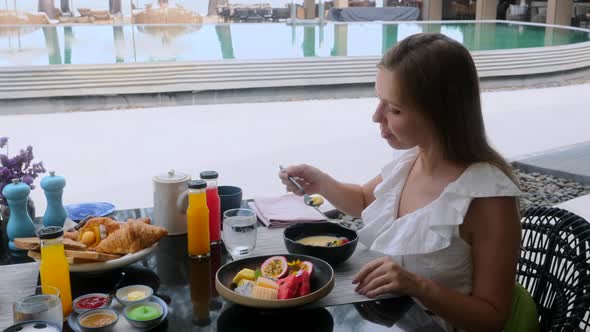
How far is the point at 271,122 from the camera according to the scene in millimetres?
6277

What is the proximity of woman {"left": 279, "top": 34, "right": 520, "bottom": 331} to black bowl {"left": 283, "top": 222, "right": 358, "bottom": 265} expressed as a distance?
75mm

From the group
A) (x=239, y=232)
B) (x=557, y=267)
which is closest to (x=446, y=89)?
(x=557, y=267)

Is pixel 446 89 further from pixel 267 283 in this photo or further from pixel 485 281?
pixel 267 283

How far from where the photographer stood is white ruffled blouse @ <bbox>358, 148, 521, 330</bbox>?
119 centimetres

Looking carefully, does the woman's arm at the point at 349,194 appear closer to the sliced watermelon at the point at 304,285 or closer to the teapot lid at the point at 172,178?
the teapot lid at the point at 172,178

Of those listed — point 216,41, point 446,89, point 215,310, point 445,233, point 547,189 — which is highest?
point 446,89

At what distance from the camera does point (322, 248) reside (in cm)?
131

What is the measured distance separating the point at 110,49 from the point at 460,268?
9992 mm

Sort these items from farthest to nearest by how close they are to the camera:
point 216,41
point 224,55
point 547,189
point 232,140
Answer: point 216,41 → point 224,55 → point 232,140 → point 547,189

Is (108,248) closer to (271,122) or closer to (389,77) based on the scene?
(389,77)

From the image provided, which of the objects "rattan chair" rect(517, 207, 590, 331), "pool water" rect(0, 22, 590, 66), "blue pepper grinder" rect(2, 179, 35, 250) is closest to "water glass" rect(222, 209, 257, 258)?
"blue pepper grinder" rect(2, 179, 35, 250)

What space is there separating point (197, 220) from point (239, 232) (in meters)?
0.10

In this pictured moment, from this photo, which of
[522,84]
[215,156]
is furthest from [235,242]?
[522,84]

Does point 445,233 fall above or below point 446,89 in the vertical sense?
below
